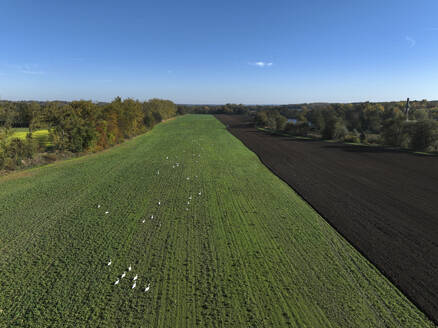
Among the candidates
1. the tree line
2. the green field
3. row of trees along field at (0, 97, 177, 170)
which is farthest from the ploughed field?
row of trees along field at (0, 97, 177, 170)

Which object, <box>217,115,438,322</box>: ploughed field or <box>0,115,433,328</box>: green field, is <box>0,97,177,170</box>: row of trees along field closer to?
<box>0,115,433,328</box>: green field

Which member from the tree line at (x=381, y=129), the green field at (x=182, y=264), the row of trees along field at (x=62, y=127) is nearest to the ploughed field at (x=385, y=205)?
the green field at (x=182, y=264)

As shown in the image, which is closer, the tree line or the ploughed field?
the ploughed field

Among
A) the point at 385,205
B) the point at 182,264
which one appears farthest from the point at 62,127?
the point at 385,205

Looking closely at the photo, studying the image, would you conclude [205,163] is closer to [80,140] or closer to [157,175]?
[157,175]

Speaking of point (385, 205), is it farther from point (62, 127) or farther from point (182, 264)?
point (62, 127)

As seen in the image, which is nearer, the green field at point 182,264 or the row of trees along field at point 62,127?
the green field at point 182,264

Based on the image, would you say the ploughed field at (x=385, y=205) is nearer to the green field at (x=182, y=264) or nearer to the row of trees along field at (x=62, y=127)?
the green field at (x=182, y=264)
